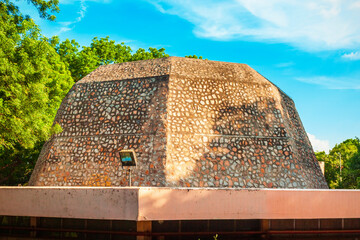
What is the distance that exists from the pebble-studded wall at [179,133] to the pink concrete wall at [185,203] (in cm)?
591

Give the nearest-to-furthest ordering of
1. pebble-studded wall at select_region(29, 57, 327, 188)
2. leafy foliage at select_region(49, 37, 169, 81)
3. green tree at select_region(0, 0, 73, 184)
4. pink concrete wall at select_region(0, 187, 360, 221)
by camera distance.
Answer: pink concrete wall at select_region(0, 187, 360, 221)
green tree at select_region(0, 0, 73, 184)
pebble-studded wall at select_region(29, 57, 327, 188)
leafy foliage at select_region(49, 37, 169, 81)

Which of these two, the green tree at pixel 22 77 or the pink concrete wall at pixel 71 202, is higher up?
the green tree at pixel 22 77

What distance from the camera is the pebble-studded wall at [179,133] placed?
535 inches

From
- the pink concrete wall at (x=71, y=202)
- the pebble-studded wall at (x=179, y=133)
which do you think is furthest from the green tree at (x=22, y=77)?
the pink concrete wall at (x=71, y=202)

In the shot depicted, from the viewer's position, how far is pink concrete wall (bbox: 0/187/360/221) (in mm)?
6523

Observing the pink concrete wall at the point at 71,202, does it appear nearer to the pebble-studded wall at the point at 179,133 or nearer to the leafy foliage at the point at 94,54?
the pebble-studded wall at the point at 179,133

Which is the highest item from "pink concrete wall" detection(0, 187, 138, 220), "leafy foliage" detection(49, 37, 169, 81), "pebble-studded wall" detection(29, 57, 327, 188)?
"leafy foliage" detection(49, 37, 169, 81)

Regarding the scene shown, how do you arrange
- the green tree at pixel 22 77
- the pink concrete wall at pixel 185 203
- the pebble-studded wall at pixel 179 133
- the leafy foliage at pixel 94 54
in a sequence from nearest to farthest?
the pink concrete wall at pixel 185 203
the green tree at pixel 22 77
the pebble-studded wall at pixel 179 133
the leafy foliage at pixel 94 54

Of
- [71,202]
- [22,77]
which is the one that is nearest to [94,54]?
[22,77]

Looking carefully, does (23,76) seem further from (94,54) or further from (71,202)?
(94,54)

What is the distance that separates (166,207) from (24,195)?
3268 mm

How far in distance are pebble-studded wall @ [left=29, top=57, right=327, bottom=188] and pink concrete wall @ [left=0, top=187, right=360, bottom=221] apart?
591 cm

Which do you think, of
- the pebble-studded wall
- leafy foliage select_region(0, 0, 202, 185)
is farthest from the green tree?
the pebble-studded wall

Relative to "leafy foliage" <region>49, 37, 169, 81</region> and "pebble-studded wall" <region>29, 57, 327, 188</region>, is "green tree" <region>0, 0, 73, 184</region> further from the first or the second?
"leafy foliage" <region>49, 37, 169, 81</region>
